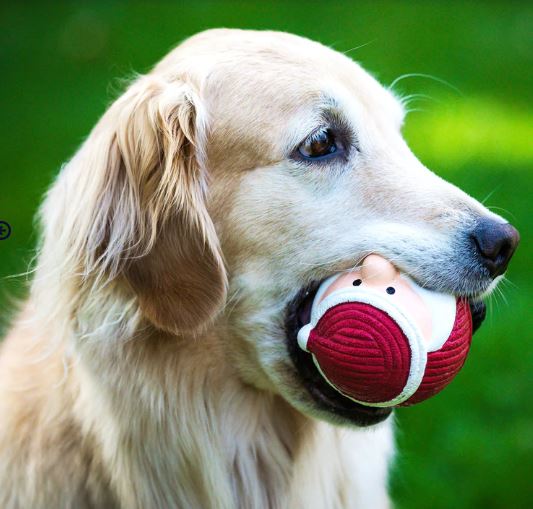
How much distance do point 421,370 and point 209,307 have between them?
68 centimetres

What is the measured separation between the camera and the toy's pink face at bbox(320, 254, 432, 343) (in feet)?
8.66

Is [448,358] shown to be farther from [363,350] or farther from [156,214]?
[156,214]

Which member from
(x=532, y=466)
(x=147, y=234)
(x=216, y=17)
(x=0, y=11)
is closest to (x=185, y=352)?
(x=147, y=234)

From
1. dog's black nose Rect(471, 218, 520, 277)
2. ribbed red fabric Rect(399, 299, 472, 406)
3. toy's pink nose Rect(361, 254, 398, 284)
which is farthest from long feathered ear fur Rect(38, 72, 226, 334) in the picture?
dog's black nose Rect(471, 218, 520, 277)

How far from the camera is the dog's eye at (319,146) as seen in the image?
296cm

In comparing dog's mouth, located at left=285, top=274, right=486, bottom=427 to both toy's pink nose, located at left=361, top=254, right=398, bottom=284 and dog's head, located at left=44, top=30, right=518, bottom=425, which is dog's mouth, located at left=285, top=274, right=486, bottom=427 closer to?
dog's head, located at left=44, top=30, right=518, bottom=425

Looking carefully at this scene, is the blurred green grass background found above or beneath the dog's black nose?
beneath

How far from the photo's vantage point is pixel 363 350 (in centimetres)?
266

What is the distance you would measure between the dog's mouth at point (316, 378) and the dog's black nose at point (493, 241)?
167mm

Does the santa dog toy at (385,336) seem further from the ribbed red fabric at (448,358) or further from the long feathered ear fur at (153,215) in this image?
the long feathered ear fur at (153,215)

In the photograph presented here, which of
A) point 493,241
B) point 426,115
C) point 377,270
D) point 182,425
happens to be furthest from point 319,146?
point 426,115

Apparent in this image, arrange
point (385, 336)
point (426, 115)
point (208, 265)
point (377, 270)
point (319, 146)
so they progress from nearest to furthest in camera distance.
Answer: point (385, 336)
point (377, 270)
point (208, 265)
point (319, 146)
point (426, 115)

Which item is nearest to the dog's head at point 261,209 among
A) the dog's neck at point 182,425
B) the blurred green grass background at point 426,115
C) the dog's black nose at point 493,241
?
the dog's black nose at point 493,241

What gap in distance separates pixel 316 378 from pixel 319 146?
0.74 meters
